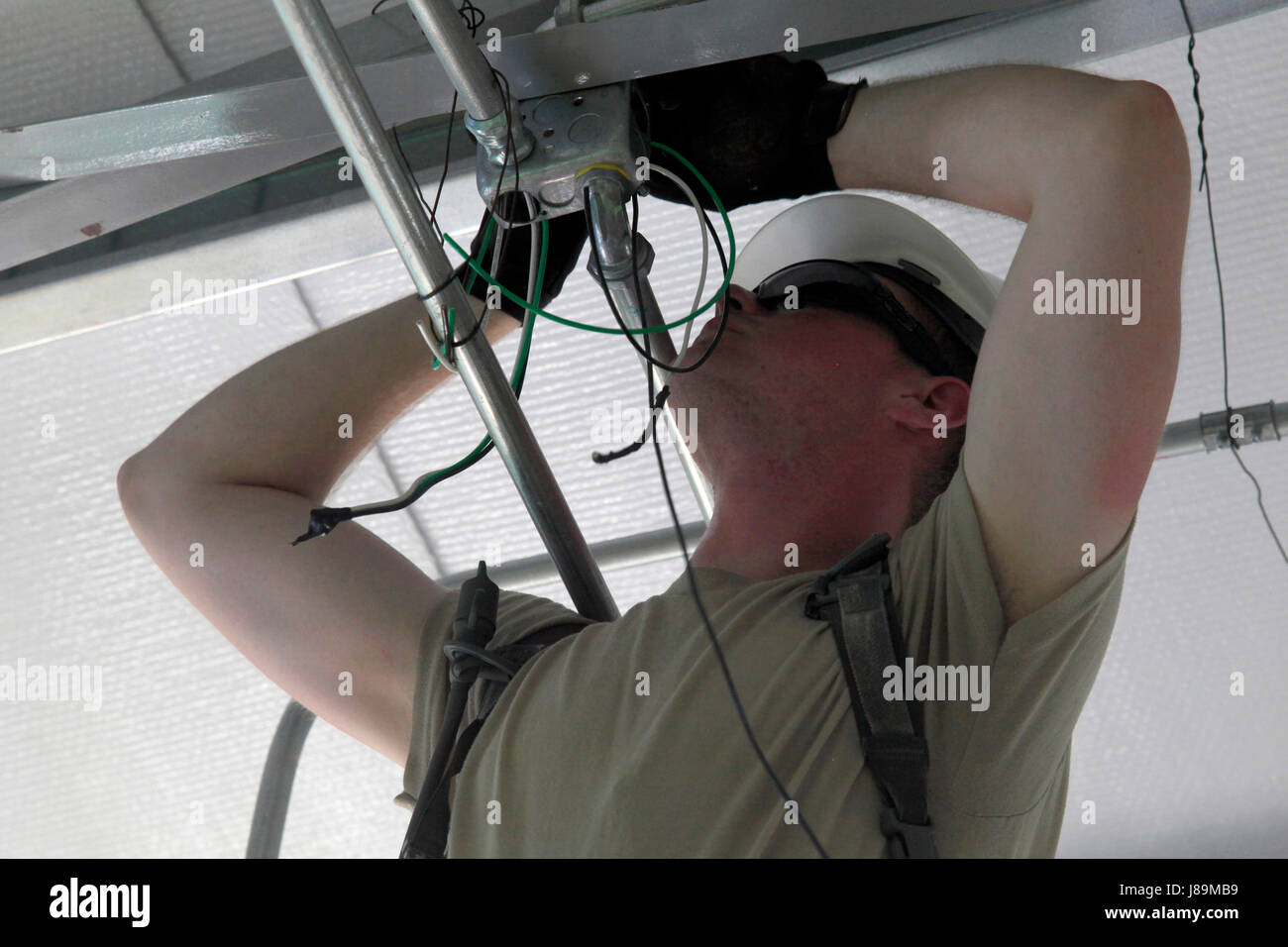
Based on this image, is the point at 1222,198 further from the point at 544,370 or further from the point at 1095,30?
the point at 544,370

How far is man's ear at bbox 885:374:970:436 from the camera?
1.31 metres

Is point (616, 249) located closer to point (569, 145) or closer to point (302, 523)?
point (569, 145)

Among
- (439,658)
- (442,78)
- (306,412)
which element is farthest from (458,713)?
(442,78)

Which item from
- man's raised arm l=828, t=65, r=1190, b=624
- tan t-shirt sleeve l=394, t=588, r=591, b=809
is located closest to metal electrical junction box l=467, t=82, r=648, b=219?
man's raised arm l=828, t=65, r=1190, b=624

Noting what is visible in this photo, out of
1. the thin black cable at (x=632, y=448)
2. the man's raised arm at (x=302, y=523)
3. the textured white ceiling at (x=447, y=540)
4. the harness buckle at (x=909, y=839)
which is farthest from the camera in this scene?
the textured white ceiling at (x=447, y=540)

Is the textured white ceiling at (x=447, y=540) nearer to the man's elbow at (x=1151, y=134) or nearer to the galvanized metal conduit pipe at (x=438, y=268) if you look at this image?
the galvanized metal conduit pipe at (x=438, y=268)

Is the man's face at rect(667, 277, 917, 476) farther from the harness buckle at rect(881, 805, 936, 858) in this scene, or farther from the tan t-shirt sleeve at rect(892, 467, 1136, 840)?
the harness buckle at rect(881, 805, 936, 858)

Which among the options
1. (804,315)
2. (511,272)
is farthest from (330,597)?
(804,315)

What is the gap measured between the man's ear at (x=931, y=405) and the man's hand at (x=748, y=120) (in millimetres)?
303

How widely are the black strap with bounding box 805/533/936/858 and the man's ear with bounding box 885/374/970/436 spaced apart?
12.2 inches

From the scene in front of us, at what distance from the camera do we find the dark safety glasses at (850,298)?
1320mm

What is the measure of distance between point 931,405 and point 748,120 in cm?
39

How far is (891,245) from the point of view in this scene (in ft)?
4.50

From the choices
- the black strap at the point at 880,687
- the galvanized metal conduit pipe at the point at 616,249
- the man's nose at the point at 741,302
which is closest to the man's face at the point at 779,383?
the man's nose at the point at 741,302
